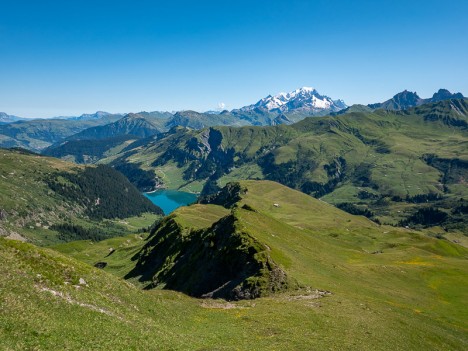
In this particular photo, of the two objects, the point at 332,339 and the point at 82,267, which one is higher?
the point at 82,267

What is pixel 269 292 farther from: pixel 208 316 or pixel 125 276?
pixel 125 276

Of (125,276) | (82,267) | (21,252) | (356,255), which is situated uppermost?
(21,252)

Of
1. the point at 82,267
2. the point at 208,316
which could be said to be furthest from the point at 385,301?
the point at 82,267

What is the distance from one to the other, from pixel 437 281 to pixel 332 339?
68.9m

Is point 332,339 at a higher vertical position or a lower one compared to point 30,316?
lower

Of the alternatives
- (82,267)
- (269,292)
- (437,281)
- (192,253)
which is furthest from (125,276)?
(437,281)

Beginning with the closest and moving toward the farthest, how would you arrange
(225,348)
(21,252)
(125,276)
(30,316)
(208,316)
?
(30,316) < (225,348) < (21,252) < (208,316) < (125,276)

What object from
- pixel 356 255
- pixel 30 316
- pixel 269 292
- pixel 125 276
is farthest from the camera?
pixel 125 276

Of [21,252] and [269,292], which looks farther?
[269,292]

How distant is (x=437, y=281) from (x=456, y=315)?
2795 centimetres

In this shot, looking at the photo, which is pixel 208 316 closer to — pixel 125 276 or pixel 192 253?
pixel 192 253

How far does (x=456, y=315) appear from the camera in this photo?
233ft

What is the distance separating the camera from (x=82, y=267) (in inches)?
1767

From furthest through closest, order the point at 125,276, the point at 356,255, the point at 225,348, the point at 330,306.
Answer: the point at 125,276
the point at 356,255
the point at 330,306
the point at 225,348
